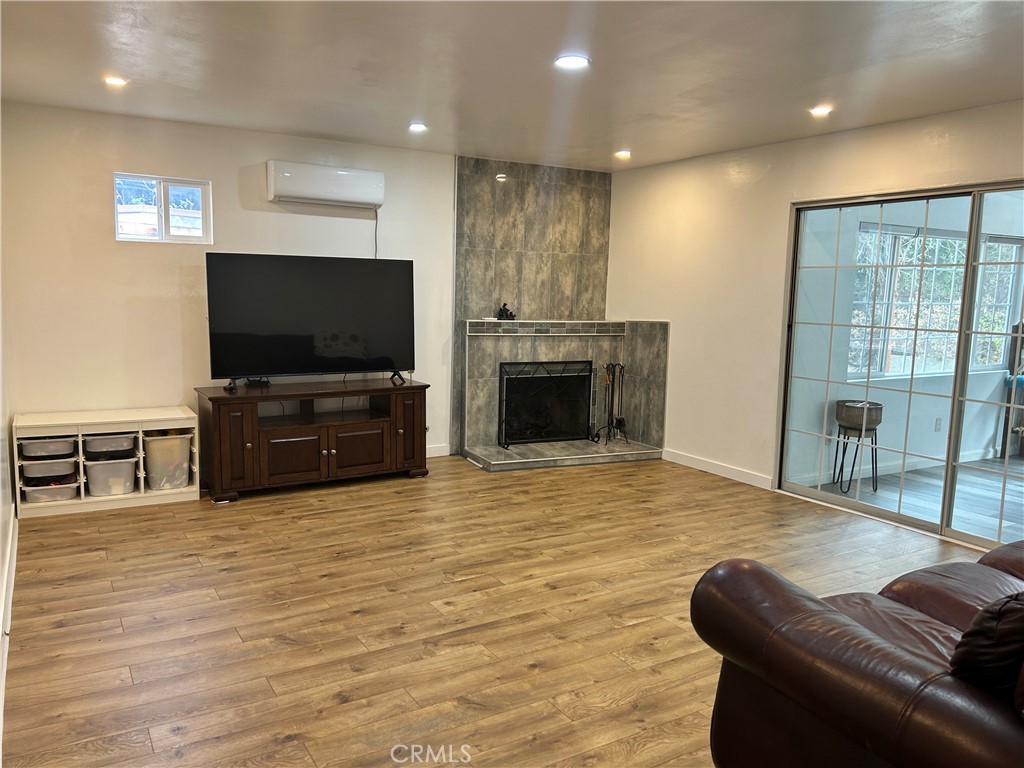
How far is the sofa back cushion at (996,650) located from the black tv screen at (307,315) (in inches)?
178

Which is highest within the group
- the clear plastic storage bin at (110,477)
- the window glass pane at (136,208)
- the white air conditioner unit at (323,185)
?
the white air conditioner unit at (323,185)

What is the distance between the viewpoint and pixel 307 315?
207 inches

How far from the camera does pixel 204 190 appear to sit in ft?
17.0

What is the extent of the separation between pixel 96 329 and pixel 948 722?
511 centimetres

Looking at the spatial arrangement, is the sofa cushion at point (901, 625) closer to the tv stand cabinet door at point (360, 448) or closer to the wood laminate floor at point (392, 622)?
the wood laminate floor at point (392, 622)

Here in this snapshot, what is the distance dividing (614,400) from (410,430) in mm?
2194

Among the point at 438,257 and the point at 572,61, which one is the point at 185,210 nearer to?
the point at 438,257

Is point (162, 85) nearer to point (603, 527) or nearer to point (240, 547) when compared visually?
point (240, 547)

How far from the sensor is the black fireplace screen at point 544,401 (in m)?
6.43

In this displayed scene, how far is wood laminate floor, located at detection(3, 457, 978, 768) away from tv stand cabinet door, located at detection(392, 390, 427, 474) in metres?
0.41

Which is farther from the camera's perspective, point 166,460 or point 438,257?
point 438,257

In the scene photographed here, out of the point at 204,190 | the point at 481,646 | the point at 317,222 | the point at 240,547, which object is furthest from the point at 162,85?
the point at 481,646

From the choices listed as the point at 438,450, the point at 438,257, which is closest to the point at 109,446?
the point at 438,450

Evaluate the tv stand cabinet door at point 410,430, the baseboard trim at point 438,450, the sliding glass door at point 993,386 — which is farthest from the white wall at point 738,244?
the tv stand cabinet door at point 410,430
